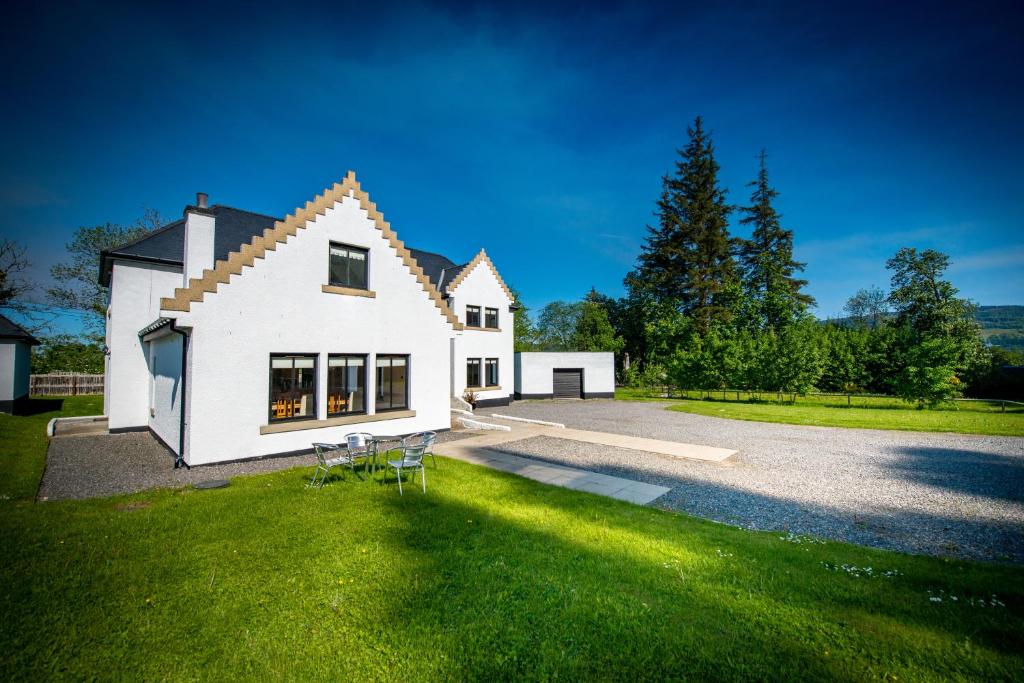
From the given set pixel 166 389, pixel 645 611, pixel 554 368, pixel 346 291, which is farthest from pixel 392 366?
pixel 554 368

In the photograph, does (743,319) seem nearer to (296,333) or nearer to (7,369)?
(296,333)

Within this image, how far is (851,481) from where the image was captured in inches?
→ 392

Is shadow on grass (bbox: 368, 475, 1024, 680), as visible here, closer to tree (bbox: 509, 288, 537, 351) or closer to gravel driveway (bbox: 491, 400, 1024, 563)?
gravel driveway (bbox: 491, 400, 1024, 563)

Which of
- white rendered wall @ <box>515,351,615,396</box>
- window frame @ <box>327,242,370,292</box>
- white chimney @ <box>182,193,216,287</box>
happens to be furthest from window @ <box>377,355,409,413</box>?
white rendered wall @ <box>515,351,615,396</box>

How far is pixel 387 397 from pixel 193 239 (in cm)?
718

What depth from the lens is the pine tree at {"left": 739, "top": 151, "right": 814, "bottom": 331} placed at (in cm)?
4384

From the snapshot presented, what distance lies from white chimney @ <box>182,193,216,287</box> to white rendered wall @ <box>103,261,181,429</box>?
4.80 meters

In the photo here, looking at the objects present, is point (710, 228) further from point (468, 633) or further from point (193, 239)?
point (468, 633)

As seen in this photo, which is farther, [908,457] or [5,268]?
[5,268]

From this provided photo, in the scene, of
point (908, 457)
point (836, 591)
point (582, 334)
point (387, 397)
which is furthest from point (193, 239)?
point (582, 334)

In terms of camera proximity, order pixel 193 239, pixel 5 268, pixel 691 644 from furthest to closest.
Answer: pixel 5 268, pixel 193 239, pixel 691 644

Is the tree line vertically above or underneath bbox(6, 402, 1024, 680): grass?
above

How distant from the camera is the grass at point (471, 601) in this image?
3637 mm

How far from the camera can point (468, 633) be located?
4.05 metres
